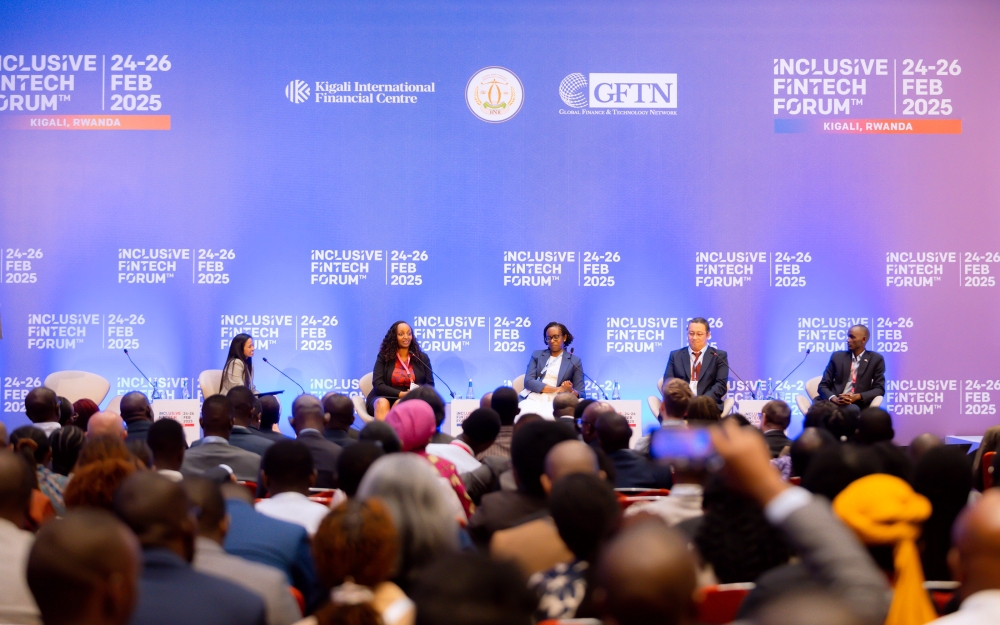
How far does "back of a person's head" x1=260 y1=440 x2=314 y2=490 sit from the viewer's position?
319cm

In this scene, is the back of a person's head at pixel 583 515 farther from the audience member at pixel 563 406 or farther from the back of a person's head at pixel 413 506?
the audience member at pixel 563 406

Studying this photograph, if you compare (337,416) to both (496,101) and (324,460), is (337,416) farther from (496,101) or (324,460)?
(496,101)

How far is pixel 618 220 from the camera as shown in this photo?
8875mm

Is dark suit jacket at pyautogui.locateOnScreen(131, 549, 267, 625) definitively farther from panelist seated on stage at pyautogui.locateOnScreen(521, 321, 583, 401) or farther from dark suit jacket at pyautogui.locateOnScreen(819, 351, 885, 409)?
dark suit jacket at pyautogui.locateOnScreen(819, 351, 885, 409)

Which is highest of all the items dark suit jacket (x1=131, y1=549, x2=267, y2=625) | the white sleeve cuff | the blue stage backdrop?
the blue stage backdrop

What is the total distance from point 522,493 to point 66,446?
7.38ft

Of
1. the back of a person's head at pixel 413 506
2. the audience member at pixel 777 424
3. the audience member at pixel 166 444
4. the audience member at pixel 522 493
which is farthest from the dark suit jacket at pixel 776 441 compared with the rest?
the audience member at pixel 166 444

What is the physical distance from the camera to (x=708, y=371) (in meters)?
8.09

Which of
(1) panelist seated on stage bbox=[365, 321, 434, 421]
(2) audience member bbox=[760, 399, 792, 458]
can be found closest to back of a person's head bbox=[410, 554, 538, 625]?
(2) audience member bbox=[760, 399, 792, 458]

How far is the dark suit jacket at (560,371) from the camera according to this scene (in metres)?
8.23

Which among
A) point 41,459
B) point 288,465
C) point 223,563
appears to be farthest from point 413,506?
point 41,459

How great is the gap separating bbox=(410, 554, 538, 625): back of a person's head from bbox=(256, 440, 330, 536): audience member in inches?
71.2

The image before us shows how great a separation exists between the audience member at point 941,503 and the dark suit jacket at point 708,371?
17.2ft

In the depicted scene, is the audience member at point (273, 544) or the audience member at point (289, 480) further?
the audience member at point (289, 480)
